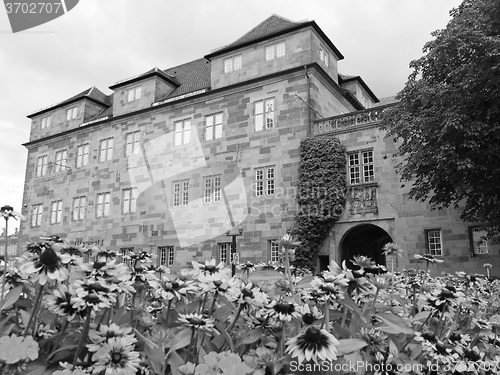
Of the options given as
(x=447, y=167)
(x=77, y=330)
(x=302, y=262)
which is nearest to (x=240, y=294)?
(x=77, y=330)

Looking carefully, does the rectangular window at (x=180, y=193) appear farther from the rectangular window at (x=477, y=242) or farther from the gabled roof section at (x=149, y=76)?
the rectangular window at (x=477, y=242)

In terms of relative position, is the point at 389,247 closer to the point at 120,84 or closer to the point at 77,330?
the point at 77,330

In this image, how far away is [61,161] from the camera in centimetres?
3319

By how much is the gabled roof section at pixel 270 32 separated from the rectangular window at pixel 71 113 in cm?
1313

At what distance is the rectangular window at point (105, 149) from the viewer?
30234mm

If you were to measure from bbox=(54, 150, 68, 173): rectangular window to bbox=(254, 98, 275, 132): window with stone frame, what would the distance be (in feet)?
55.2

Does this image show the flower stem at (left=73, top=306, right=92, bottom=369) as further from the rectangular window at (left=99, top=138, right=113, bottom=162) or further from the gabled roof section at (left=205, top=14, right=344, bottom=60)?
the rectangular window at (left=99, top=138, right=113, bottom=162)

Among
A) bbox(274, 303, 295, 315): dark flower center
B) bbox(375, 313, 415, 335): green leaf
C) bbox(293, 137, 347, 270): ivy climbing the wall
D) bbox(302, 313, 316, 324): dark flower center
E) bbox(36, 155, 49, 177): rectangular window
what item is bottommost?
bbox(375, 313, 415, 335): green leaf

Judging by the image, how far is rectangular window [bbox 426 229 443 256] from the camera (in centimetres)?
1908

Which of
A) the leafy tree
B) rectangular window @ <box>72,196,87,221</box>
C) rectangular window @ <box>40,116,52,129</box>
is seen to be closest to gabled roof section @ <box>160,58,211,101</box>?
rectangular window @ <box>72,196,87,221</box>

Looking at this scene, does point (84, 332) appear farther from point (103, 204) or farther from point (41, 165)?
point (41, 165)

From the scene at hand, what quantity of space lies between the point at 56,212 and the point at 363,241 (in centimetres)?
2233

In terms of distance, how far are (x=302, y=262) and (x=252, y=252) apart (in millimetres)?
2974

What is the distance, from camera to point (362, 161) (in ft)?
68.8
